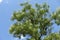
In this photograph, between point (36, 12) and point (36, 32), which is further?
point (36, 12)

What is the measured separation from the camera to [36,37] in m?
19.6

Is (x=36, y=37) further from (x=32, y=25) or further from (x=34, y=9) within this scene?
(x=34, y=9)

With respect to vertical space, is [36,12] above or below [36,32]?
above

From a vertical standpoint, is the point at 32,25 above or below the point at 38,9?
below

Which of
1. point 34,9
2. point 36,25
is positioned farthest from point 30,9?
point 36,25

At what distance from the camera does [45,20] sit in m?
20.6

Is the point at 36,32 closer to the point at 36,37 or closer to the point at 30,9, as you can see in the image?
the point at 36,37

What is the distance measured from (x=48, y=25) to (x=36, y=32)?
187cm

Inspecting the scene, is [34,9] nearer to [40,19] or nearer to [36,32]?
[40,19]

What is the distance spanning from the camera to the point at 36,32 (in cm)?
1922

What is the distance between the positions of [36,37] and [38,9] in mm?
2752

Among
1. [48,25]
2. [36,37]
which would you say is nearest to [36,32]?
[36,37]

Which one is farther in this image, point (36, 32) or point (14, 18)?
point (14, 18)

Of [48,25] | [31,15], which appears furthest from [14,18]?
[48,25]
